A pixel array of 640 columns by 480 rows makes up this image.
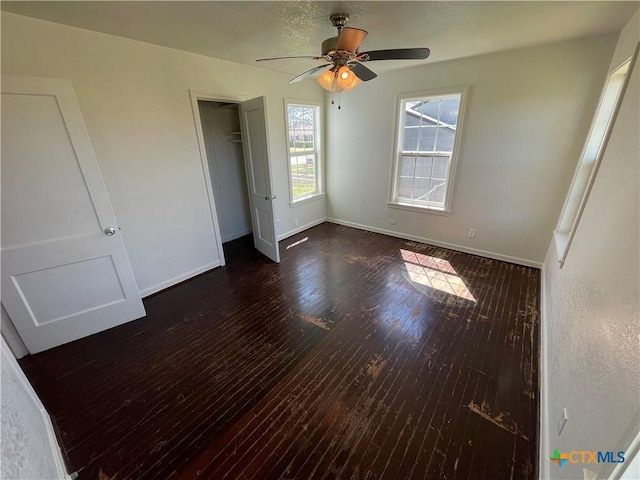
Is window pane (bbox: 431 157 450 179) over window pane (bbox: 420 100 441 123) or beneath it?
beneath

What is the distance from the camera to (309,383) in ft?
6.21

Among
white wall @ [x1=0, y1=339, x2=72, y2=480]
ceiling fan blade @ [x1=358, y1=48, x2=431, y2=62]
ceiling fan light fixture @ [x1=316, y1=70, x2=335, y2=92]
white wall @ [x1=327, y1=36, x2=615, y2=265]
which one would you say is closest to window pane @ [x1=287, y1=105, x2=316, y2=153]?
white wall @ [x1=327, y1=36, x2=615, y2=265]

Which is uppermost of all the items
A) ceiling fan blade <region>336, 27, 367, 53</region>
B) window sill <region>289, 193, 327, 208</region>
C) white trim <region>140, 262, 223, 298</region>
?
ceiling fan blade <region>336, 27, 367, 53</region>

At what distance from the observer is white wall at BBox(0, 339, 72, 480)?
0.89 m

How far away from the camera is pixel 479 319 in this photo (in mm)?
2477

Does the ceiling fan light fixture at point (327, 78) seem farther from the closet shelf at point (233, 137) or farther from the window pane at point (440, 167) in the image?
the closet shelf at point (233, 137)

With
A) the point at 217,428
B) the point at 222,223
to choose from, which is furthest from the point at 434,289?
the point at 222,223

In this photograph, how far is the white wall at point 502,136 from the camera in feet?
8.86

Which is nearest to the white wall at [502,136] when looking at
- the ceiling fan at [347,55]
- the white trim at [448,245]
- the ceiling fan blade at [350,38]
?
the white trim at [448,245]

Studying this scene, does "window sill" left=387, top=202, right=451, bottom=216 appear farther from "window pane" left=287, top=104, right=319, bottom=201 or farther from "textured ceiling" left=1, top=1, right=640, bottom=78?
"textured ceiling" left=1, top=1, right=640, bottom=78

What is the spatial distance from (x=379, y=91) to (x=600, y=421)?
406 centimetres

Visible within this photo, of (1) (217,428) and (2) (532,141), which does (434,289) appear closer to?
(2) (532,141)

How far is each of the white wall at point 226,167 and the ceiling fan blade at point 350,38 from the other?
279 centimetres

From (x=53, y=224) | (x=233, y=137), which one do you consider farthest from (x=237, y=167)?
(x=53, y=224)
